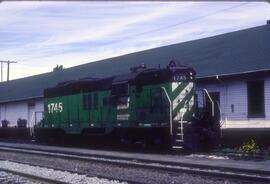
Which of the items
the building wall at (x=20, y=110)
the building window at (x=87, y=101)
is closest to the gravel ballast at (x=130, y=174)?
the building window at (x=87, y=101)

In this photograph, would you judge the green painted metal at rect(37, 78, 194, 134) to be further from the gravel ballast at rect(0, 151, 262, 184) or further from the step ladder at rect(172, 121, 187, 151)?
the gravel ballast at rect(0, 151, 262, 184)

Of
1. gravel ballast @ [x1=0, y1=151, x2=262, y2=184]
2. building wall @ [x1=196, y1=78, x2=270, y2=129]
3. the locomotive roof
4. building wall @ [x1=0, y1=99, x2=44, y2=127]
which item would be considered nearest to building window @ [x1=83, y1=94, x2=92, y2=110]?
the locomotive roof

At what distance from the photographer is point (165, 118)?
703 inches

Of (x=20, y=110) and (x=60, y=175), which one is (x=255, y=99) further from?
(x=20, y=110)

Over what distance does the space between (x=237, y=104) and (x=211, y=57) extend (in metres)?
4.00

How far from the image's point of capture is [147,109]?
19.0m

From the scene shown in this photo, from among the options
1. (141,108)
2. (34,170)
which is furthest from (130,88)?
(34,170)

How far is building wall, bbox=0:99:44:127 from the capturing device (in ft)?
122

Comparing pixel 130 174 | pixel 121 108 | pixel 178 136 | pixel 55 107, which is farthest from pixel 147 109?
pixel 55 107

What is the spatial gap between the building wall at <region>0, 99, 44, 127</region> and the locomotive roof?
72 cm

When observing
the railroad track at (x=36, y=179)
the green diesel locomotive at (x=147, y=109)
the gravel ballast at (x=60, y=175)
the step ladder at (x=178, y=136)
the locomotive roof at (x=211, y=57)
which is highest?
the locomotive roof at (x=211, y=57)

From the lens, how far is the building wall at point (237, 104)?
18.8 meters

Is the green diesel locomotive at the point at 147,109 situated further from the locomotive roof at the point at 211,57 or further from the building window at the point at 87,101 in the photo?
the locomotive roof at the point at 211,57

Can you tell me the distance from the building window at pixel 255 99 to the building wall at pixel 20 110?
2059 cm
